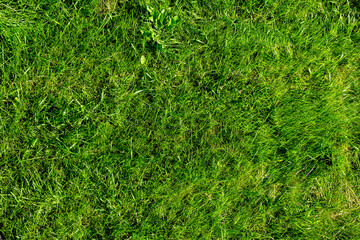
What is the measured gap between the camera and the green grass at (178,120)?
240 centimetres

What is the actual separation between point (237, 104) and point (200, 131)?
0.37m

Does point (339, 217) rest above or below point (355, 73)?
below

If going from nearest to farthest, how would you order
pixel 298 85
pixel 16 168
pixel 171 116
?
pixel 16 168 → pixel 171 116 → pixel 298 85

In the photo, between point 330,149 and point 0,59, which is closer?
point 0,59

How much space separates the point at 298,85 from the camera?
106 inches

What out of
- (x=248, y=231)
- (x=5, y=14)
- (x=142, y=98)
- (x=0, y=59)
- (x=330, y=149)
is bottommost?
(x=248, y=231)

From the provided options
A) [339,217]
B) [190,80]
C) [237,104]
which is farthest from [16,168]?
[339,217]

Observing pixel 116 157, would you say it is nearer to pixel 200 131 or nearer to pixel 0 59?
pixel 200 131

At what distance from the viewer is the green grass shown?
2398mm

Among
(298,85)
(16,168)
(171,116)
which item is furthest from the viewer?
(298,85)

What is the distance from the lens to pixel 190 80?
2615 mm

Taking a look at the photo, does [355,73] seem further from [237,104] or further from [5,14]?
[5,14]

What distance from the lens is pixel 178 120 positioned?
8.32 ft

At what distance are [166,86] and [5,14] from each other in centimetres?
130
